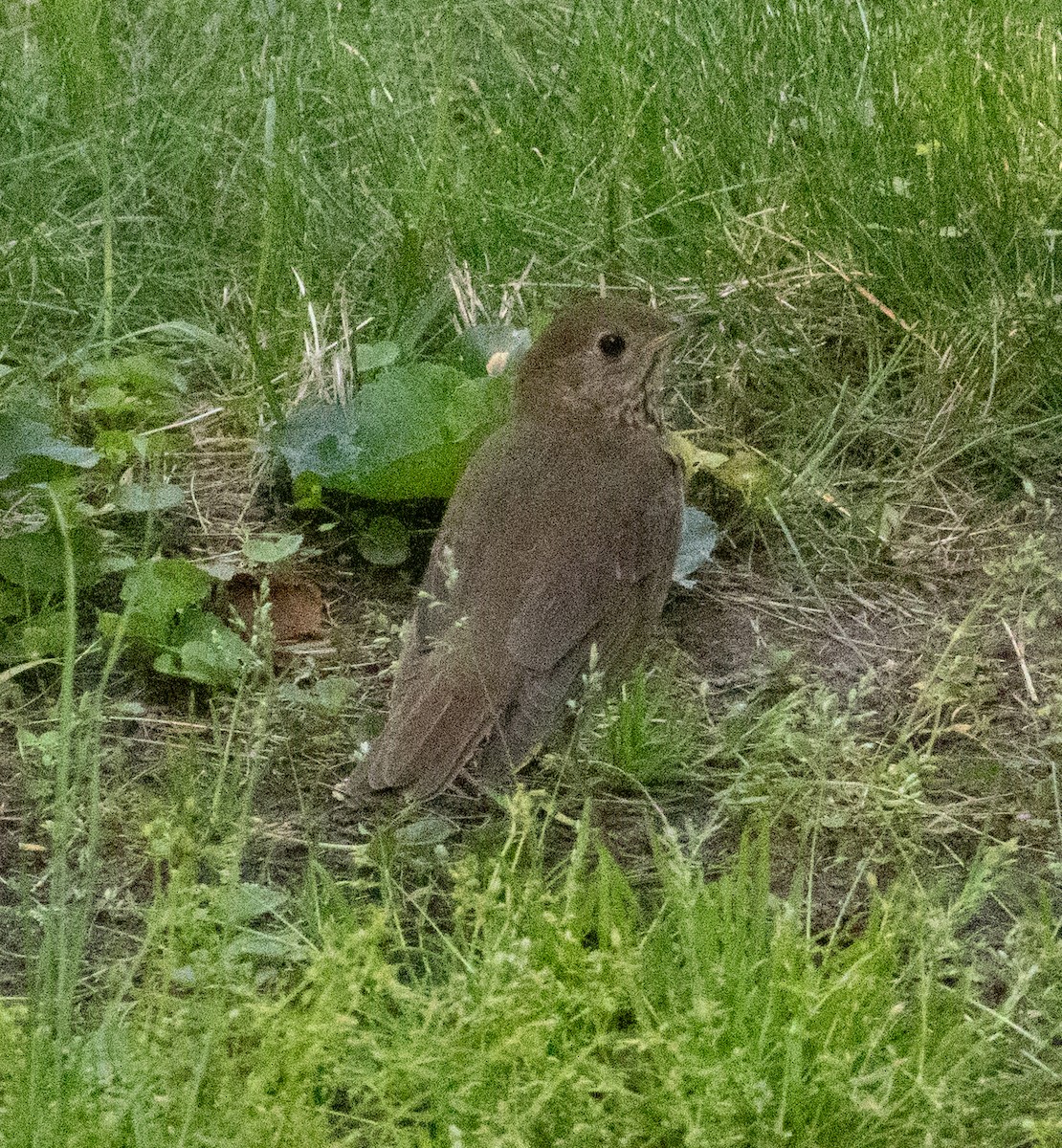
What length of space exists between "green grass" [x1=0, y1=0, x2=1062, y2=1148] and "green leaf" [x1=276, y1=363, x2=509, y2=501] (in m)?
0.23

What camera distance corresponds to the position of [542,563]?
3.58 meters

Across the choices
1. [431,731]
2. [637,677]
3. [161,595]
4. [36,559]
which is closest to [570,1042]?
[431,731]

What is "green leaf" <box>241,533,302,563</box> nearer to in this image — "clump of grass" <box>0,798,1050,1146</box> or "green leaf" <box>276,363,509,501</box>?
"green leaf" <box>276,363,509,501</box>

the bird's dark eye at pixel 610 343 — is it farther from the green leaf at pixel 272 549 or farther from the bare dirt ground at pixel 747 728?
the green leaf at pixel 272 549

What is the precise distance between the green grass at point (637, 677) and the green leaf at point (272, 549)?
232mm

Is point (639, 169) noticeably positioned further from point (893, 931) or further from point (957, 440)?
point (893, 931)

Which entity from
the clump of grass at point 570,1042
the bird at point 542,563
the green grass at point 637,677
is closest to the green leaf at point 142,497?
the green grass at point 637,677

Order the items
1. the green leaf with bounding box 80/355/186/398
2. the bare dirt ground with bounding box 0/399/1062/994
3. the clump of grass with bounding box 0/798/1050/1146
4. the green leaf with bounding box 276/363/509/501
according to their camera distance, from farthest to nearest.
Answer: the green leaf with bounding box 80/355/186/398, the green leaf with bounding box 276/363/509/501, the bare dirt ground with bounding box 0/399/1062/994, the clump of grass with bounding box 0/798/1050/1146

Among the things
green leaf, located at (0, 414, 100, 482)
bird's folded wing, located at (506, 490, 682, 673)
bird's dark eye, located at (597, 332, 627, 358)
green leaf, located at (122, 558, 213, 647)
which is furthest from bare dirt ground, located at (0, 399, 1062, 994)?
bird's dark eye, located at (597, 332, 627, 358)

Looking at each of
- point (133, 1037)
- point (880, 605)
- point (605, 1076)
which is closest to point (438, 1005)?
point (605, 1076)

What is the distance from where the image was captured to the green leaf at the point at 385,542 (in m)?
4.20

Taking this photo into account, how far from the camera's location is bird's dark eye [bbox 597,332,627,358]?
3990 mm

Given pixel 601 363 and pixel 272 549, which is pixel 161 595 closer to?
pixel 272 549

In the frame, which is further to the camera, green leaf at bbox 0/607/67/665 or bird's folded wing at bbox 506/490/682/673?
green leaf at bbox 0/607/67/665
